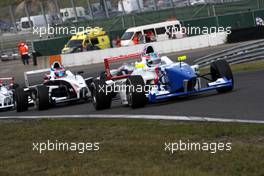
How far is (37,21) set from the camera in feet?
151

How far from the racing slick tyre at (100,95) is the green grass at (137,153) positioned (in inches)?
96.3

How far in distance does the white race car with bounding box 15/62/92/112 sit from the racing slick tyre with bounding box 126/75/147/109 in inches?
154

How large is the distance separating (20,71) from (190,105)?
89.9ft

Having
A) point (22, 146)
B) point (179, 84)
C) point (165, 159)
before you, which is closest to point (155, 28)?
point (179, 84)

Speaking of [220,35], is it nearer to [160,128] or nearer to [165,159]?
[160,128]

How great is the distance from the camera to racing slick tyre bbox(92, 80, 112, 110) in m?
14.4

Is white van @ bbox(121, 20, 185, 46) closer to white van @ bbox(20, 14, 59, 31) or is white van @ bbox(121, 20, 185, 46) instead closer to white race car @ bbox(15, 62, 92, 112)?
white van @ bbox(20, 14, 59, 31)

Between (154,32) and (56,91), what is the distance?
21941 millimetres

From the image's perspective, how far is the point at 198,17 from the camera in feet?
133

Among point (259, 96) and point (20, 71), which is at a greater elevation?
point (259, 96)

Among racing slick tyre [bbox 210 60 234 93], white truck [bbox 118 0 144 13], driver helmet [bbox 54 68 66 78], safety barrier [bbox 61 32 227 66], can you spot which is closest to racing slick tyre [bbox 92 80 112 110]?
racing slick tyre [bbox 210 60 234 93]

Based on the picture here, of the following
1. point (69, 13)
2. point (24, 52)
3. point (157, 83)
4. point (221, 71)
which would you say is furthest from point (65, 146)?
point (69, 13)

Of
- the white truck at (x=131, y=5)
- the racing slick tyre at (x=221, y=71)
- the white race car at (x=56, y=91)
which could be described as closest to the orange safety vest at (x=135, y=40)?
the white truck at (x=131, y=5)

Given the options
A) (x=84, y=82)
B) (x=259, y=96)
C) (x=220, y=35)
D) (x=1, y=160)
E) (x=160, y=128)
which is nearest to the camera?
(x=1, y=160)
